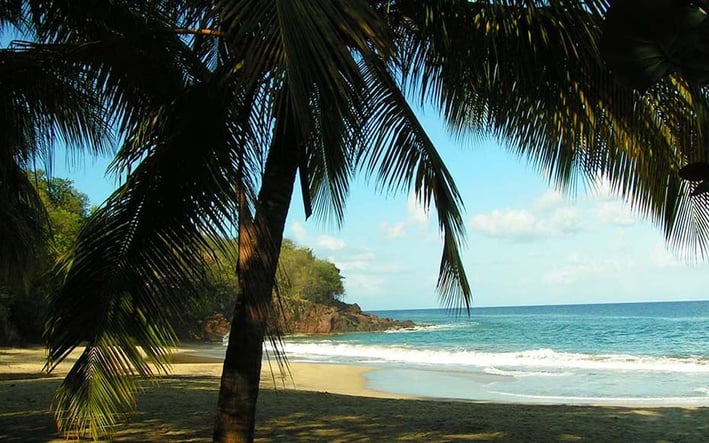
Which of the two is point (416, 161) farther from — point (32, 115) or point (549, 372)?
point (549, 372)

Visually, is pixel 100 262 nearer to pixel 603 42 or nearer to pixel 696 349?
pixel 603 42

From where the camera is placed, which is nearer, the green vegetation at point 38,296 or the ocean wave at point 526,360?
the ocean wave at point 526,360

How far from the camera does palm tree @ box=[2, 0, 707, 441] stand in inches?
141

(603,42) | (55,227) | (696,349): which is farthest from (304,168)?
(696,349)

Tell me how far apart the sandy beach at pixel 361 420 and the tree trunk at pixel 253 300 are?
117 cm

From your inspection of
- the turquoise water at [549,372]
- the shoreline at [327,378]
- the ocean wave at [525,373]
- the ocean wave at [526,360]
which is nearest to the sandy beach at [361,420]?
the shoreline at [327,378]

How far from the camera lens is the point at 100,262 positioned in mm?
3705

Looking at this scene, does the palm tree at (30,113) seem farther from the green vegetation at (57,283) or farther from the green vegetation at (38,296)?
the green vegetation at (38,296)

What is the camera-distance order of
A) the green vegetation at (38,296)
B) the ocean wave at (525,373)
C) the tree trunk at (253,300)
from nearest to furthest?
1. the tree trunk at (253,300)
2. the ocean wave at (525,373)
3. the green vegetation at (38,296)

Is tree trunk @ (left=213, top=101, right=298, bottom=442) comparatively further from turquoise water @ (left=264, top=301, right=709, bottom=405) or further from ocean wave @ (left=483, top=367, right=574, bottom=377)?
ocean wave @ (left=483, top=367, right=574, bottom=377)

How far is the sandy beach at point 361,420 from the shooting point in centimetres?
632

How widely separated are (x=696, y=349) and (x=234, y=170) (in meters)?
28.6

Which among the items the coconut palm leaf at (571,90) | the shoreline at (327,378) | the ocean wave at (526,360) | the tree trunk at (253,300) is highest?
the coconut palm leaf at (571,90)

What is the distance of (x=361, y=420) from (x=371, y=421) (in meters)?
0.12
